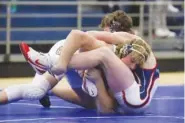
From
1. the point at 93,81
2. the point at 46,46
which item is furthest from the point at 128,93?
the point at 46,46

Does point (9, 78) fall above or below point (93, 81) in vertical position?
below

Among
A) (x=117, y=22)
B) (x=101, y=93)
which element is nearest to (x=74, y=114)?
(x=101, y=93)

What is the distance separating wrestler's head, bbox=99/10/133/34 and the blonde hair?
254 mm

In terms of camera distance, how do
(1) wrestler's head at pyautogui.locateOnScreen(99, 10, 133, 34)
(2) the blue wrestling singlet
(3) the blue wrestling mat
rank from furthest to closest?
(1) wrestler's head at pyautogui.locateOnScreen(99, 10, 133, 34) < (2) the blue wrestling singlet < (3) the blue wrestling mat

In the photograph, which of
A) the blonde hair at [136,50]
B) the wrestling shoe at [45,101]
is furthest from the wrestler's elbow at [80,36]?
the wrestling shoe at [45,101]

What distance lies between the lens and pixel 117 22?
4316mm

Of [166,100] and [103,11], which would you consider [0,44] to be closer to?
[103,11]

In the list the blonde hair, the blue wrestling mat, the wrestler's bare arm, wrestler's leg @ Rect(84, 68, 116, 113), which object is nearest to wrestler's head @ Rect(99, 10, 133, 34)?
the wrestler's bare arm

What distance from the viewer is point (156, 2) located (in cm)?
835

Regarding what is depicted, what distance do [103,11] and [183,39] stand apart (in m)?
1.33

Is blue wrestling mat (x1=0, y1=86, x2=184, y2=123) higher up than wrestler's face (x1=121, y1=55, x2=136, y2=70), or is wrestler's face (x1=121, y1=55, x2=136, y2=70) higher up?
wrestler's face (x1=121, y1=55, x2=136, y2=70)

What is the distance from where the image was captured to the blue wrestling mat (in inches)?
151

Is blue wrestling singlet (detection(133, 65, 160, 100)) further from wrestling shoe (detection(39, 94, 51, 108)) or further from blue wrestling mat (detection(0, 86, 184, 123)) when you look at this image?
wrestling shoe (detection(39, 94, 51, 108))

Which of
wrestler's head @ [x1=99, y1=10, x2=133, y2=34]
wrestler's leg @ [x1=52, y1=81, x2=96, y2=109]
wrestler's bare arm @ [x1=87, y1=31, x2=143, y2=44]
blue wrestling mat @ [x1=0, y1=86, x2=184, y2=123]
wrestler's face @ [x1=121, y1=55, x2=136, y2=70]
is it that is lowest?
blue wrestling mat @ [x1=0, y1=86, x2=184, y2=123]
